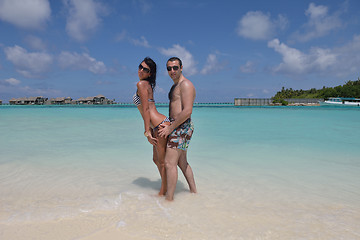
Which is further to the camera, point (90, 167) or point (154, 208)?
point (90, 167)

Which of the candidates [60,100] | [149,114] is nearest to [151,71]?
[149,114]

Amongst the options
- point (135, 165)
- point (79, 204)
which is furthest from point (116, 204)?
point (135, 165)

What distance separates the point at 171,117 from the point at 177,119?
23cm

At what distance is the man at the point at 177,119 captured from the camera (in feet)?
9.20

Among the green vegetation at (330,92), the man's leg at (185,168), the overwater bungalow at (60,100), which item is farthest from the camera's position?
the overwater bungalow at (60,100)

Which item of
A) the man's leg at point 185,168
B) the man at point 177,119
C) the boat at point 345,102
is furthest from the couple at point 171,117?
the boat at point 345,102

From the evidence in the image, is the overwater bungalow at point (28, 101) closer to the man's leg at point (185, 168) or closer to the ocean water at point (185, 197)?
the ocean water at point (185, 197)

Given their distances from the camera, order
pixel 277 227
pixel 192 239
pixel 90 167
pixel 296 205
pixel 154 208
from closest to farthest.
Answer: pixel 192 239, pixel 277 227, pixel 154 208, pixel 296 205, pixel 90 167

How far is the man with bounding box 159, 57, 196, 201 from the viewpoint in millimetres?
2805

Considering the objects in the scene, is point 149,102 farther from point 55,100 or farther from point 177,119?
point 55,100

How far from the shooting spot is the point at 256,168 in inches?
197

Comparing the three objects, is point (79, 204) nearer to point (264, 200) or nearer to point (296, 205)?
point (264, 200)

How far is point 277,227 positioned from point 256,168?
2.61m

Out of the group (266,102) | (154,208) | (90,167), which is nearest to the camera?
(154,208)
